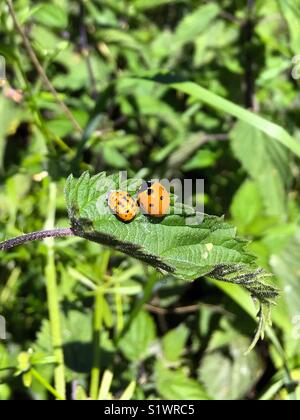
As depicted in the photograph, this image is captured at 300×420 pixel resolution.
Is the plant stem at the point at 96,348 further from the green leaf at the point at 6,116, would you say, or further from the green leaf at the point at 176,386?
the green leaf at the point at 6,116

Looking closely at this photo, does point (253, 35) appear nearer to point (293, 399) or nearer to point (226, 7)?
point (226, 7)

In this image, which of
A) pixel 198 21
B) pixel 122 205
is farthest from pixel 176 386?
pixel 198 21

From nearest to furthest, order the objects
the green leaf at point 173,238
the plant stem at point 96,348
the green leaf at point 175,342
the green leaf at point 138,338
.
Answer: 1. the green leaf at point 173,238
2. the plant stem at point 96,348
3. the green leaf at point 138,338
4. the green leaf at point 175,342

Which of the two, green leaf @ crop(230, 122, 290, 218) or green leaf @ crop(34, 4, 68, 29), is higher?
green leaf @ crop(34, 4, 68, 29)

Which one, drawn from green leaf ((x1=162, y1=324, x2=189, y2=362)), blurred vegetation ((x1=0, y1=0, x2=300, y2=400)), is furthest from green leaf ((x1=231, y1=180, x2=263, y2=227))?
green leaf ((x1=162, y1=324, x2=189, y2=362))

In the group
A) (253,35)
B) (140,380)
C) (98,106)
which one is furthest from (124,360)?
(253,35)

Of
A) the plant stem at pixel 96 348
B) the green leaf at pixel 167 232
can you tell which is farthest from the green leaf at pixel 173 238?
the plant stem at pixel 96 348

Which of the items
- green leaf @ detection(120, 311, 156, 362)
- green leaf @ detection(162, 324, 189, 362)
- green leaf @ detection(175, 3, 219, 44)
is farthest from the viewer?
green leaf @ detection(175, 3, 219, 44)

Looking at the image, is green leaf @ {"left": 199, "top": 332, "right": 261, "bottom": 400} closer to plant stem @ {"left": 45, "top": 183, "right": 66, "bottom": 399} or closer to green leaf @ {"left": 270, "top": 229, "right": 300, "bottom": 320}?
green leaf @ {"left": 270, "top": 229, "right": 300, "bottom": 320}
